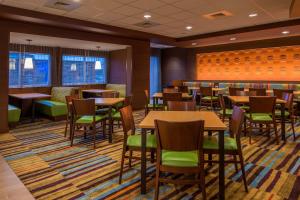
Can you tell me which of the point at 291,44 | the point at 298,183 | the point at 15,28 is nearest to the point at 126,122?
the point at 298,183

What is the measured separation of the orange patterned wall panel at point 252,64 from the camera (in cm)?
820

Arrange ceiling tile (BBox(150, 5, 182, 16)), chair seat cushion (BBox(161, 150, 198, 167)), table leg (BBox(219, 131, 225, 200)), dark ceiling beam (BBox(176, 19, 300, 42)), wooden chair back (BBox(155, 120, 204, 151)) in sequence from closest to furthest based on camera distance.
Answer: wooden chair back (BBox(155, 120, 204, 151)) → chair seat cushion (BBox(161, 150, 198, 167)) → table leg (BBox(219, 131, 225, 200)) → ceiling tile (BBox(150, 5, 182, 16)) → dark ceiling beam (BBox(176, 19, 300, 42))

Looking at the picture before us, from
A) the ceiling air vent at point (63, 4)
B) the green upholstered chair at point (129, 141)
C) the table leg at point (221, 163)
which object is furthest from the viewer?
the ceiling air vent at point (63, 4)

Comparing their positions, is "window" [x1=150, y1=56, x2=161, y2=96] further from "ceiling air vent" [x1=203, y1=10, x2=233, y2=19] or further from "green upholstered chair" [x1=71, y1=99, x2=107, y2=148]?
"green upholstered chair" [x1=71, y1=99, x2=107, y2=148]

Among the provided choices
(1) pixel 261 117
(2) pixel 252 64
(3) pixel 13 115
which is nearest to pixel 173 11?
(1) pixel 261 117

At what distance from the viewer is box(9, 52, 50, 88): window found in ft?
22.9

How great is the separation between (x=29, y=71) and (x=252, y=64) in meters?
7.97

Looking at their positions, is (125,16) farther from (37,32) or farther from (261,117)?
(261,117)

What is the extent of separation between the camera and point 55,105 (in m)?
6.32

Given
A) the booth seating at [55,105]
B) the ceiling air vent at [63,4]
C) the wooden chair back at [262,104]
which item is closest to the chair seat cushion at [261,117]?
the wooden chair back at [262,104]

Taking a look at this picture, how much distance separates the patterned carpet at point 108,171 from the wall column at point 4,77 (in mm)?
617

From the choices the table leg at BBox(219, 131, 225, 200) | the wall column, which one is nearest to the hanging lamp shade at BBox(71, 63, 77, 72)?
the wall column

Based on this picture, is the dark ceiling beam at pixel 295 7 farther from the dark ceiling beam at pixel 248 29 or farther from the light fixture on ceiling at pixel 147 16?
the light fixture on ceiling at pixel 147 16

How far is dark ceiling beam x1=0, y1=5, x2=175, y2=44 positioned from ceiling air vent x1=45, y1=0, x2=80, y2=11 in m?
0.56
